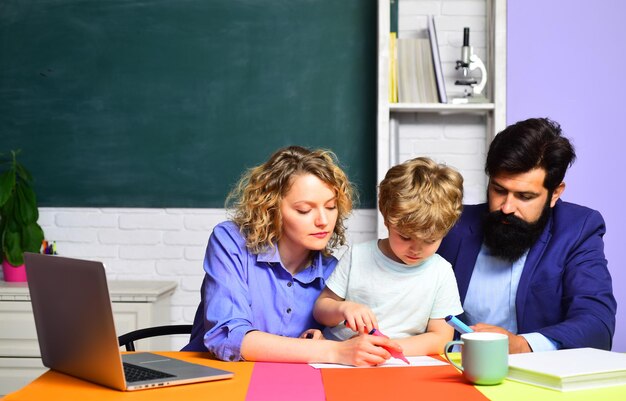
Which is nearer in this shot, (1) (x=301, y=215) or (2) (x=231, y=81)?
(1) (x=301, y=215)

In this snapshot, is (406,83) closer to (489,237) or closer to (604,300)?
(489,237)

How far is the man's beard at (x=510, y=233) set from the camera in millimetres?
2324

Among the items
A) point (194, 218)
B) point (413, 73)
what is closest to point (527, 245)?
point (413, 73)

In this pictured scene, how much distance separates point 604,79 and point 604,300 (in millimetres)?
1825

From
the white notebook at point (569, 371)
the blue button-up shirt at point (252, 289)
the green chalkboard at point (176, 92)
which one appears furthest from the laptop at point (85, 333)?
the green chalkboard at point (176, 92)

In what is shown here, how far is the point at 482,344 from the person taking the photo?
1.58 metres

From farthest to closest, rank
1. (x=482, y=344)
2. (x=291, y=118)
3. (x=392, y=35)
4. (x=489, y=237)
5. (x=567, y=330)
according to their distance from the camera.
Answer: (x=291, y=118) < (x=392, y=35) < (x=489, y=237) < (x=567, y=330) < (x=482, y=344)

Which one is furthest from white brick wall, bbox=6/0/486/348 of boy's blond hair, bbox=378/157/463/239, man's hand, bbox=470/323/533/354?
man's hand, bbox=470/323/533/354

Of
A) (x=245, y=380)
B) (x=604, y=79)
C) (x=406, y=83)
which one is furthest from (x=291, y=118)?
(x=245, y=380)

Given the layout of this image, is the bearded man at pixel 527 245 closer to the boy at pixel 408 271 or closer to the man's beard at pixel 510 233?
the man's beard at pixel 510 233

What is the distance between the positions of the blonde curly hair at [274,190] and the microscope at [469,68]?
1.70m

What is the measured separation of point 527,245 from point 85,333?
128cm

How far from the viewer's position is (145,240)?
3.96 metres

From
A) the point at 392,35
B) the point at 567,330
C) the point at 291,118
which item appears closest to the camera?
the point at 567,330
